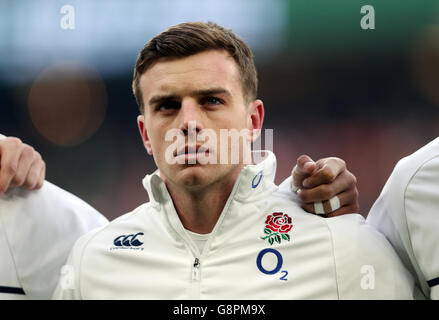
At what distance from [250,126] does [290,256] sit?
19.9 inches

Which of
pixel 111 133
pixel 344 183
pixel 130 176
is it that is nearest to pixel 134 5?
pixel 111 133

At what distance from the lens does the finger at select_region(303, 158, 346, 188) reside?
1440 millimetres

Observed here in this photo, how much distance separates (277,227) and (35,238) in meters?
0.78

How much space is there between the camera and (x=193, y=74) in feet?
5.01

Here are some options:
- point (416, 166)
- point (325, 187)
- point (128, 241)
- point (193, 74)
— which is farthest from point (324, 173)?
point (128, 241)

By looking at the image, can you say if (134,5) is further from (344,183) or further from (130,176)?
(344,183)

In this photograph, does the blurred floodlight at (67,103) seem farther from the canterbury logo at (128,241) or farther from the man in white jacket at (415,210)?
the man in white jacket at (415,210)

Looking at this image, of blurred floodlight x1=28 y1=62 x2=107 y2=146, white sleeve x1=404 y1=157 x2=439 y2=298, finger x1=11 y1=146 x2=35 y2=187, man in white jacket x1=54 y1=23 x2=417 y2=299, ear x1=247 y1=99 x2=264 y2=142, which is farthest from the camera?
blurred floodlight x1=28 y1=62 x2=107 y2=146

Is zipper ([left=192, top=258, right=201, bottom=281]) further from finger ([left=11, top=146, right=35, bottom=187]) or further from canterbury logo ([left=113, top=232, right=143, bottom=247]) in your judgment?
finger ([left=11, top=146, right=35, bottom=187])

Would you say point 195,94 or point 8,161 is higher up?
point 195,94

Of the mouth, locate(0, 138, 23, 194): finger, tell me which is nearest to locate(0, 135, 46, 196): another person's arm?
locate(0, 138, 23, 194): finger

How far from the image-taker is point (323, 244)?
4.63 feet

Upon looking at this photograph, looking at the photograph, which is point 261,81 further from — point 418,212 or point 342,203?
point 418,212

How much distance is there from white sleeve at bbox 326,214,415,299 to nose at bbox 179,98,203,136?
1.72 ft
